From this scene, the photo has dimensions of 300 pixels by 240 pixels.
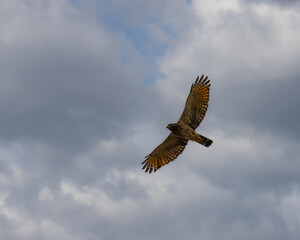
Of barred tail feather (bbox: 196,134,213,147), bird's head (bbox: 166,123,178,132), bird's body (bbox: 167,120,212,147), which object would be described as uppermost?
bird's head (bbox: 166,123,178,132)

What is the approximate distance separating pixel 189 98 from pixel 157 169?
6062mm

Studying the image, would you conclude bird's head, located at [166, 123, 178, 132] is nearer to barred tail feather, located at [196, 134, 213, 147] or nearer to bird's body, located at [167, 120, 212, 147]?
bird's body, located at [167, 120, 212, 147]

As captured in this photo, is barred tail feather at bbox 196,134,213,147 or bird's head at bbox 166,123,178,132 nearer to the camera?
barred tail feather at bbox 196,134,213,147

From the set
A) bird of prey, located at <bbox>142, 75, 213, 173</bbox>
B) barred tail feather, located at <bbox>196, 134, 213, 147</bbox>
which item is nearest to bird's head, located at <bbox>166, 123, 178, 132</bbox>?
bird of prey, located at <bbox>142, 75, 213, 173</bbox>

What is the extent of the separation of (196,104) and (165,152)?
4.50m

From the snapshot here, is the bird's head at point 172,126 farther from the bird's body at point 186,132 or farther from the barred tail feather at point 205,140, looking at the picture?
the barred tail feather at point 205,140

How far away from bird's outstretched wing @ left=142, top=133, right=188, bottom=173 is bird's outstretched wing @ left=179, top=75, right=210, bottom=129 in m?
1.70

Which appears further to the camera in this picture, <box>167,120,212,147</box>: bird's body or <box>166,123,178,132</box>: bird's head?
<box>166,123,178,132</box>: bird's head

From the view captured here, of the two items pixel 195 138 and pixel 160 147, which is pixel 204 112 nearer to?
pixel 195 138

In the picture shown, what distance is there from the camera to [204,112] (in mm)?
33375

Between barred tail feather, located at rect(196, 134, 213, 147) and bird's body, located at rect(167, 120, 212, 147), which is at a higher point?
bird's body, located at rect(167, 120, 212, 147)

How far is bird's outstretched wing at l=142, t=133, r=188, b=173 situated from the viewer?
3459 centimetres

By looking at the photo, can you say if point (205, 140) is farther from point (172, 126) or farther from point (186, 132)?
point (172, 126)

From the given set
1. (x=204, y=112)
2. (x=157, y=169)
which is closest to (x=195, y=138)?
(x=204, y=112)
